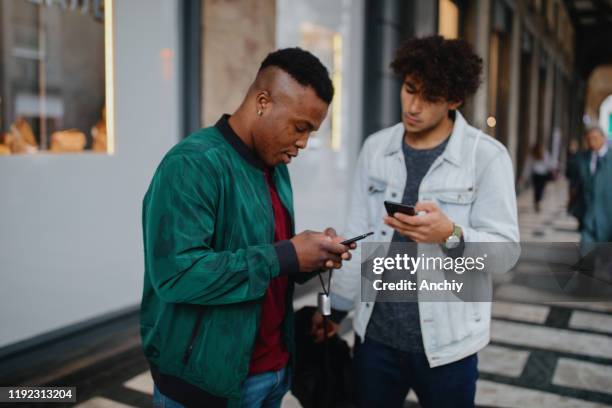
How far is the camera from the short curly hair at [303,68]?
1.58 m

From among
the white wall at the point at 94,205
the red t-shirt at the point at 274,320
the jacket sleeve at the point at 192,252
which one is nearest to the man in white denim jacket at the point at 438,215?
the red t-shirt at the point at 274,320

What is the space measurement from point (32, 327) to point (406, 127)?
2925 mm

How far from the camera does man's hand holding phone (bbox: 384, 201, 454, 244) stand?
5.93 feet

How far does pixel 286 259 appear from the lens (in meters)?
1.46

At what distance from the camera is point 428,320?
1.98m

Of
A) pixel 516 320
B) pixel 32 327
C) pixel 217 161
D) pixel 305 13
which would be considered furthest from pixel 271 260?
pixel 305 13

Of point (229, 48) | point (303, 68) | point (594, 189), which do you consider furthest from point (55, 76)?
point (594, 189)

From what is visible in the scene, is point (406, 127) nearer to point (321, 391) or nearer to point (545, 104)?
point (321, 391)

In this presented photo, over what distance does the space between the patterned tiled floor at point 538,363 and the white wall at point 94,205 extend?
794mm

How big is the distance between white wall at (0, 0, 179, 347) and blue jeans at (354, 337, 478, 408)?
2.58m

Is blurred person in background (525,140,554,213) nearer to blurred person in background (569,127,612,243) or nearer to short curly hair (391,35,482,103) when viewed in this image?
blurred person in background (569,127,612,243)

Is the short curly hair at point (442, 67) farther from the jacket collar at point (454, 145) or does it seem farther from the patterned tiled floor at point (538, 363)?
the patterned tiled floor at point (538, 363)

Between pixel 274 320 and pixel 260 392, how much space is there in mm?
195

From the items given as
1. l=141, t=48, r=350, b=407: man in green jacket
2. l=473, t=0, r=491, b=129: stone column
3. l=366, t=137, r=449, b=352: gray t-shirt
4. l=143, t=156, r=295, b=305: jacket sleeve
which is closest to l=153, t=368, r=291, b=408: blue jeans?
l=141, t=48, r=350, b=407: man in green jacket
